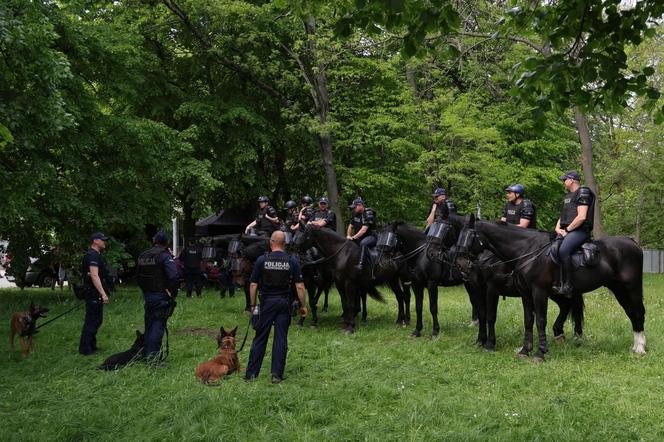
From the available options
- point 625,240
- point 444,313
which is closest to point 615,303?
point 444,313

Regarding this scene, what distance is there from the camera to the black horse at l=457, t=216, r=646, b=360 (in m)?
9.83

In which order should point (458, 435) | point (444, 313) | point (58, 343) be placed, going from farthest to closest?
point (444, 313)
point (58, 343)
point (458, 435)

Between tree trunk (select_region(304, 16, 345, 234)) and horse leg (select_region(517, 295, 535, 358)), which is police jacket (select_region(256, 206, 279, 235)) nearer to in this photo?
tree trunk (select_region(304, 16, 345, 234))

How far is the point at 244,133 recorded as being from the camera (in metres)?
24.4

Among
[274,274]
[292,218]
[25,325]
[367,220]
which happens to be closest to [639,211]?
[292,218]

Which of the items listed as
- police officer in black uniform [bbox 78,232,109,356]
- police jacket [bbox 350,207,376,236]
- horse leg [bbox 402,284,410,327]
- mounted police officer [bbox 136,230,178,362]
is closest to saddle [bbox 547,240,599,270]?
horse leg [bbox 402,284,410,327]

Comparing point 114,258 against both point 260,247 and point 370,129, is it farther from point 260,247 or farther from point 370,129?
point 370,129

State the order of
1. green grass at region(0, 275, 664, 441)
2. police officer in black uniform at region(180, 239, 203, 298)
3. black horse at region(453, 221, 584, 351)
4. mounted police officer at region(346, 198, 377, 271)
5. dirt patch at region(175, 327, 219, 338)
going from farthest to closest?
police officer in black uniform at region(180, 239, 203, 298)
mounted police officer at region(346, 198, 377, 271)
dirt patch at region(175, 327, 219, 338)
black horse at region(453, 221, 584, 351)
green grass at region(0, 275, 664, 441)

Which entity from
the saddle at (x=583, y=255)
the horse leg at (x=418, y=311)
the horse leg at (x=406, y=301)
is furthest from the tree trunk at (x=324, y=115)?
the saddle at (x=583, y=255)

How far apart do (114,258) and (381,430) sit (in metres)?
13.5

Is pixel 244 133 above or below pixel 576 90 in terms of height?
above

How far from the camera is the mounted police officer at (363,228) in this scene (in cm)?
1312

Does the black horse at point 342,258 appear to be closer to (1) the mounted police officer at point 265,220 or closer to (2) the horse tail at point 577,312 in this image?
(1) the mounted police officer at point 265,220

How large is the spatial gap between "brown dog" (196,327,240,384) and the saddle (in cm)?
498
